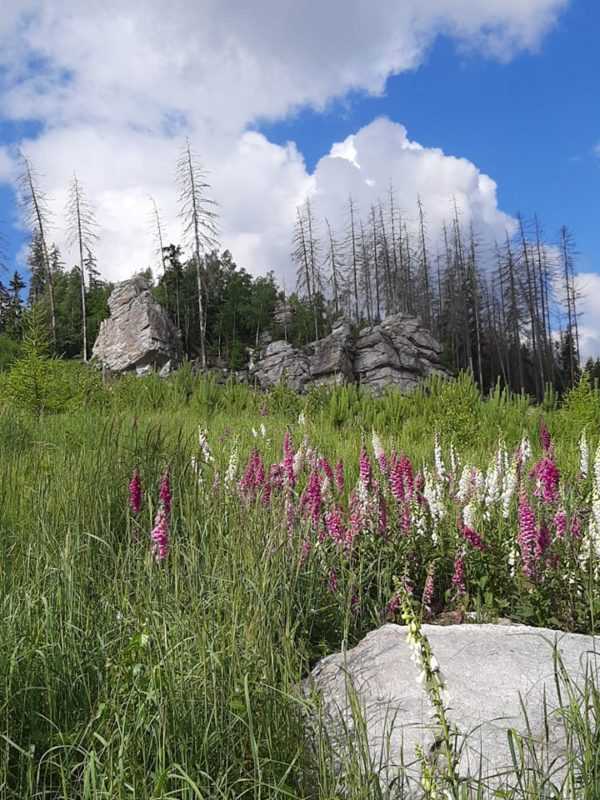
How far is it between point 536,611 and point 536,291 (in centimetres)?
6386

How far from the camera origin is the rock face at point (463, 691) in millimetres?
1972

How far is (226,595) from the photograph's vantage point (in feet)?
9.23

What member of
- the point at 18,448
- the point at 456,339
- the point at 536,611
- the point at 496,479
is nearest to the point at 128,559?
the point at 536,611

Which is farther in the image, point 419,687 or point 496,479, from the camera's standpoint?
point 496,479

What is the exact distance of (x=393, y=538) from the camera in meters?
3.81

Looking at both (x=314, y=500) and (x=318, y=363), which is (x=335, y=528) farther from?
(x=318, y=363)

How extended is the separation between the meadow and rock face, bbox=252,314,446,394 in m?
31.0

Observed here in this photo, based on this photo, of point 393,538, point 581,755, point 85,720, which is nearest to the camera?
point 581,755

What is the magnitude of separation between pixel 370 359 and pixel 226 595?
36.7 metres

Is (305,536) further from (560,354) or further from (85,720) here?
(560,354)

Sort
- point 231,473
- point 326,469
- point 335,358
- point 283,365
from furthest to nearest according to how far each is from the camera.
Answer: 1. point 283,365
2. point 335,358
3. point 231,473
4. point 326,469

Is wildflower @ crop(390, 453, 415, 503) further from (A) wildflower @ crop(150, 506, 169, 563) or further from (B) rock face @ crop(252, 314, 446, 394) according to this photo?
(B) rock face @ crop(252, 314, 446, 394)

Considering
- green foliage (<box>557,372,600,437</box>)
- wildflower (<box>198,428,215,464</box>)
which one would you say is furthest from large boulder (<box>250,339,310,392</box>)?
wildflower (<box>198,428,215,464</box>)

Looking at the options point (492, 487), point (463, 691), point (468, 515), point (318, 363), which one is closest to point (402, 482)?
point (468, 515)
